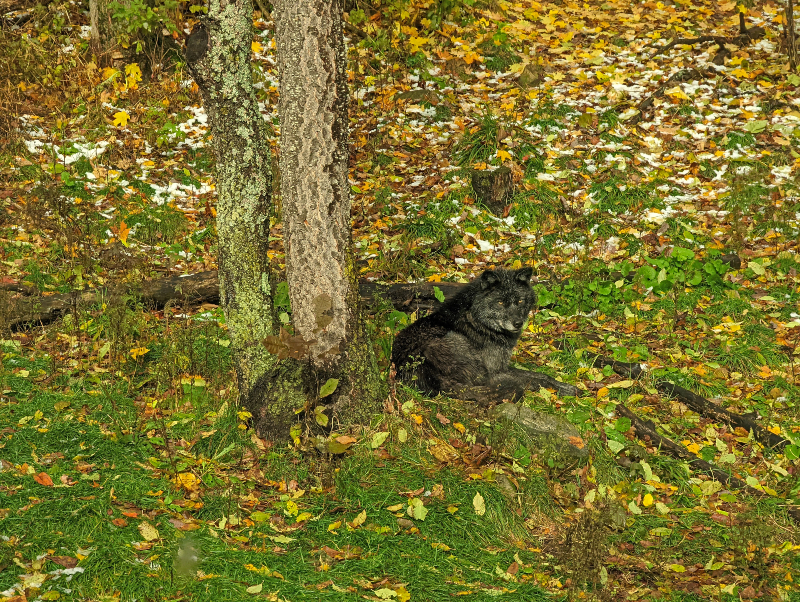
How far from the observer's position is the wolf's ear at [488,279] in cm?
733

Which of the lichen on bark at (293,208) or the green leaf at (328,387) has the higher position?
the lichen on bark at (293,208)

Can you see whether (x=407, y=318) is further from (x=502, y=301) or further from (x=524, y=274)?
(x=524, y=274)

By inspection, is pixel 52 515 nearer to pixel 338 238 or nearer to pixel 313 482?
pixel 313 482

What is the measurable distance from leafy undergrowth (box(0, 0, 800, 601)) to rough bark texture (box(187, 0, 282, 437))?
54 cm

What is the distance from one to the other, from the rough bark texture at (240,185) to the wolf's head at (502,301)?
213 cm

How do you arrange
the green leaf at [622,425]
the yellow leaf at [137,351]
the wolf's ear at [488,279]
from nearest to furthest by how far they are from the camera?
the green leaf at [622,425] → the yellow leaf at [137,351] → the wolf's ear at [488,279]

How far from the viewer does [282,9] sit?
5.89 meters

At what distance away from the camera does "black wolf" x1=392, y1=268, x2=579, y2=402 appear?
7.16m

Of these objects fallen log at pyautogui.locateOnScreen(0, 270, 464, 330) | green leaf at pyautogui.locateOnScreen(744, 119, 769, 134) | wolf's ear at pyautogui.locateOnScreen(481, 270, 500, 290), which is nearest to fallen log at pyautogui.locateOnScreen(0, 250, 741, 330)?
fallen log at pyautogui.locateOnScreen(0, 270, 464, 330)

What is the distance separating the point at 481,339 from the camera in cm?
745

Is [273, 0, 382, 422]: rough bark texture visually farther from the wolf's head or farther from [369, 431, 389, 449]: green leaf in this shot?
the wolf's head

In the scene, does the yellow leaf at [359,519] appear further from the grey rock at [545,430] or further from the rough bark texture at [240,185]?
the grey rock at [545,430]

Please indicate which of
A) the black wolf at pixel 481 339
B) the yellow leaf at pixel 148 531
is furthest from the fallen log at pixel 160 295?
the yellow leaf at pixel 148 531

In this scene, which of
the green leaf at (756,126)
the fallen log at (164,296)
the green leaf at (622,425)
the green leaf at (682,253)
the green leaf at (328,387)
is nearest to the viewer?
the green leaf at (328,387)
